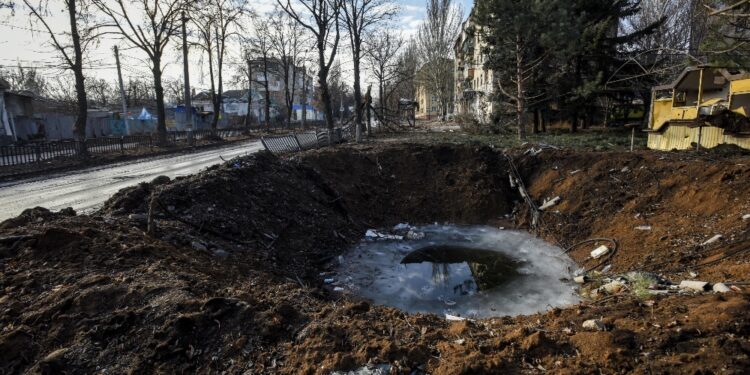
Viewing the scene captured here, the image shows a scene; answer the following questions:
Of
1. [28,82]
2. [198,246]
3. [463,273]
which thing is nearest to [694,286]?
[463,273]

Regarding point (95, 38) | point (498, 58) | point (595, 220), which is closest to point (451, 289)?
point (595, 220)

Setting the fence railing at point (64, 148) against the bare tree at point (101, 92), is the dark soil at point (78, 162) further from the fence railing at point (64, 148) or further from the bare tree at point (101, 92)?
the bare tree at point (101, 92)

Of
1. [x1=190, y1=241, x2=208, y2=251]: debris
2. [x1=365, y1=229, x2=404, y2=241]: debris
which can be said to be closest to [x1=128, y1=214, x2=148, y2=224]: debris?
[x1=190, y1=241, x2=208, y2=251]: debris

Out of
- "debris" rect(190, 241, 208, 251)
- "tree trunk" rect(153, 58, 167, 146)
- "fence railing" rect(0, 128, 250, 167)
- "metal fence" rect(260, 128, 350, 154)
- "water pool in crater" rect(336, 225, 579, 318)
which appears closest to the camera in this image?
"debris" rect(190, 241, 208, 251)

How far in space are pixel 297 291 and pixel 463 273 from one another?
3.84m

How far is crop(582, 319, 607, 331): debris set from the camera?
355cm

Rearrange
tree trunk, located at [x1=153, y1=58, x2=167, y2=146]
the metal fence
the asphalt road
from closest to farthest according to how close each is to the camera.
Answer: the asphalt road, the metal fence, tree trunk, located at [x1=153, y1=58, x2=167, y2=146]

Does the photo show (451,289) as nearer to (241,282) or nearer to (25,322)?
(241,282)

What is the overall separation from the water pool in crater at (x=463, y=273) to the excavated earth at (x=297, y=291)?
0.55 metres

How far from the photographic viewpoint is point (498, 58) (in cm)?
1925

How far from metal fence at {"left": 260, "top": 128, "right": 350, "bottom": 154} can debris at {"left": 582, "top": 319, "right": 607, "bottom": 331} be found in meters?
12.3

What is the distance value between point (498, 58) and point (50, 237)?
1831 cm

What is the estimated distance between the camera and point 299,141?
17.5 meters

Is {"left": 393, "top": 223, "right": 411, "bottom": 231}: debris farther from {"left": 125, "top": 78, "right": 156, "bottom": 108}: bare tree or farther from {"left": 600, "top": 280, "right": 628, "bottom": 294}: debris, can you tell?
{"left": 125, "top": 78, "right": 156, "bottom": 108}: bare tree
